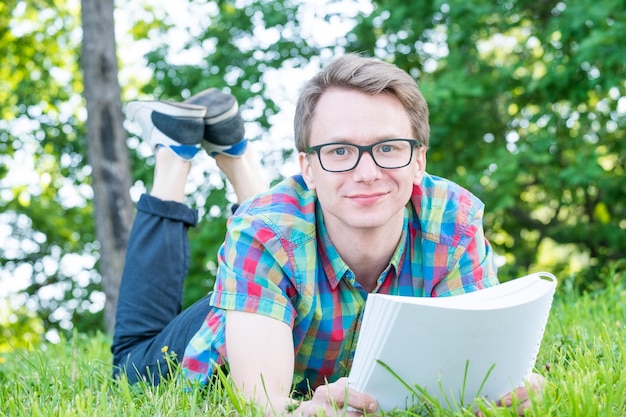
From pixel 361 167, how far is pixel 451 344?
0.62 m

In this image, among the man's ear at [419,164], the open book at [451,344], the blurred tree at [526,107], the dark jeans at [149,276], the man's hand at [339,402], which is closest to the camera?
the open book at [451,344]

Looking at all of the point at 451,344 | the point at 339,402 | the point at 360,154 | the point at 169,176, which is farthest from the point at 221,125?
the point at 451,344

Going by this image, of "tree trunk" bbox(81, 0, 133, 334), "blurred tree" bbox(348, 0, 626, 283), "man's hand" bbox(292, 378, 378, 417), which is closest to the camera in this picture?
"man's hand" bbox(292, 378, 378, 417)

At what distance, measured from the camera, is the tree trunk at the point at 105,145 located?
278 inches

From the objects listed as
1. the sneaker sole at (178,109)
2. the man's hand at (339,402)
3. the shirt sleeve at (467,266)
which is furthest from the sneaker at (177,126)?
the man's hand at (339,402)

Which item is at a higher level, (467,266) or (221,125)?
(221,125)

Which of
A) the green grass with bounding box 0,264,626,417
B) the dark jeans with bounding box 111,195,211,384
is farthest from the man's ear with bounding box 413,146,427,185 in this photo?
the dark jeans with bounding box 111,195,211,384

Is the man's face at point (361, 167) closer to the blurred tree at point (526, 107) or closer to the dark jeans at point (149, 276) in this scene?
the dark jeans at point (149, 276)

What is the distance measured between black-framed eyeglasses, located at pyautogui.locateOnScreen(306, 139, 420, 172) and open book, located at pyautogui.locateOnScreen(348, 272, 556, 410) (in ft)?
1.67

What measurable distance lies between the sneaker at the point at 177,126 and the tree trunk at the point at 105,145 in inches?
144

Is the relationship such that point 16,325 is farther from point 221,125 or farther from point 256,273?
point 256,273

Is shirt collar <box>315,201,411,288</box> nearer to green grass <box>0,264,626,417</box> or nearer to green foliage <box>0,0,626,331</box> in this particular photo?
green grass <box>0,264,626,417</box>

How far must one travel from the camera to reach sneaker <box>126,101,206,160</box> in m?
3.44

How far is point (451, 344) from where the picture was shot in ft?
5.72
